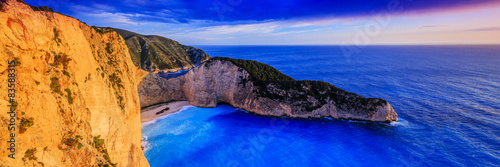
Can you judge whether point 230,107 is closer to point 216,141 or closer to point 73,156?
point 216,141

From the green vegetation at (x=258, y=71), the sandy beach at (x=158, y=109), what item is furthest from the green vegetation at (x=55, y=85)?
the green vegetation at (x=258, y=71)

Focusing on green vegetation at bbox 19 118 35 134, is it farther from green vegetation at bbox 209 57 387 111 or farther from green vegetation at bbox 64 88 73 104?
green vegetation at bbox 209 57 387 111

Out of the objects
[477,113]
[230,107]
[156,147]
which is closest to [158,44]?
[230,107]

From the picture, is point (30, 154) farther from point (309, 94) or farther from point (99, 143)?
point (309, 94)

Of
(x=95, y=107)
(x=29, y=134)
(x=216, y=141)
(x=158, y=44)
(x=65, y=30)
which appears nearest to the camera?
(x=29, y=134)

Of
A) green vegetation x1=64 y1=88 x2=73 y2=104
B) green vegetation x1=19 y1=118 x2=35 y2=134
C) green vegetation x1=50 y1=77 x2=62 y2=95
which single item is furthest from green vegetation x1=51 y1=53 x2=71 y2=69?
green vegetation x1=19 y1=118 x2=35 y2=134

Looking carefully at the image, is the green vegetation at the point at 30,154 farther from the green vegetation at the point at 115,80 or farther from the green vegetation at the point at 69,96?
the green vegetation at the point at 115,80
